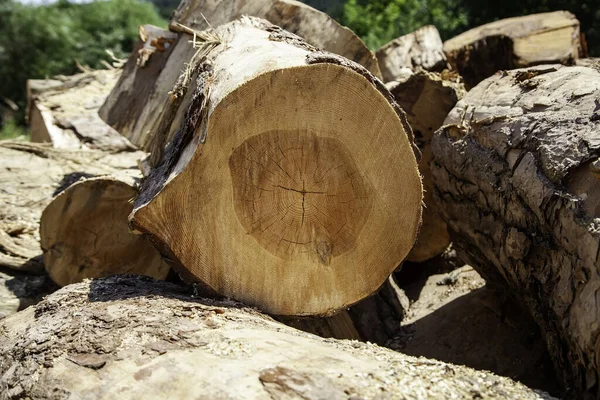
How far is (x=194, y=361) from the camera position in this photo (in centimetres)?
232

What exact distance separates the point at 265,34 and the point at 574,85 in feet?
4.75

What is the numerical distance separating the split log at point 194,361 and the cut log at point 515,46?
306 cm

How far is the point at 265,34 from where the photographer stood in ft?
11.3

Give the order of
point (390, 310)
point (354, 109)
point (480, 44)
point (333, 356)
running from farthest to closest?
point (480, 44) → point (390, 310) → point (354, 109) → point (333, 356)

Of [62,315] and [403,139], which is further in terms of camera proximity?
[403,139]

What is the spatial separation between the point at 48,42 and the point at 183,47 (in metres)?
9.95

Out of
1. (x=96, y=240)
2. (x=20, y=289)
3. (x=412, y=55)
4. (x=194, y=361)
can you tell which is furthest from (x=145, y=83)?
(x=194, y=361)

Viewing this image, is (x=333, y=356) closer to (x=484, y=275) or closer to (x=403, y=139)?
(x=403, y=139)

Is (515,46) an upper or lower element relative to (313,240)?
upper

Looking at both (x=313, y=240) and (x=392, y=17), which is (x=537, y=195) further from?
(x=392, y=17)

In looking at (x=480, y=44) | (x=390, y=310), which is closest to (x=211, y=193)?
(x=390, y=310)

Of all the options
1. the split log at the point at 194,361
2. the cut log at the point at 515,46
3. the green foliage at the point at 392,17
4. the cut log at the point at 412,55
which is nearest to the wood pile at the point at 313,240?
the split log at the point at 194,361

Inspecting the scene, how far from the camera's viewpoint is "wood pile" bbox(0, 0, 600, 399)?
2.38 m

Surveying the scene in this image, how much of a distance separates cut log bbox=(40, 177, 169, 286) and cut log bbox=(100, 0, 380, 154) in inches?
23.8
